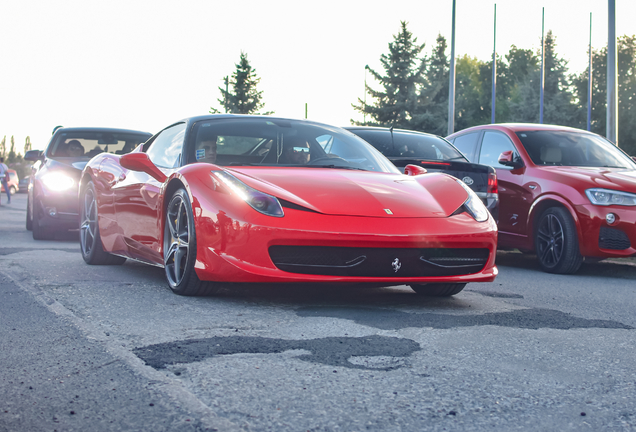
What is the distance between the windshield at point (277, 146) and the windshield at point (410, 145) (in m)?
2.30

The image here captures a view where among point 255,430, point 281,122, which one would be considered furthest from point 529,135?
point 255,430

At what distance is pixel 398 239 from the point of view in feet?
13.8

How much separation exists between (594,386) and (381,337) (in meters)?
1.02

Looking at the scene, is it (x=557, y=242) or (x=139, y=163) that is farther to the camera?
(x=557, y=242)

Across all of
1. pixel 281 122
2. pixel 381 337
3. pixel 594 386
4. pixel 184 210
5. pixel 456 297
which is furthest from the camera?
pixel 281 122

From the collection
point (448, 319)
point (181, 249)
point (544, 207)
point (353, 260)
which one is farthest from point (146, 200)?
point (544, 207)

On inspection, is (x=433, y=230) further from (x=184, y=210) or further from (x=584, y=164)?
(x=584, y=164)

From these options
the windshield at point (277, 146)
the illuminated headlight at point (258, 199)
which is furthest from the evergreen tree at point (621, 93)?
the illuminated headlight at point (258, 199)

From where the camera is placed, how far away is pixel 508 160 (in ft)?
26.2

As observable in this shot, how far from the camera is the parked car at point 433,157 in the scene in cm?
728

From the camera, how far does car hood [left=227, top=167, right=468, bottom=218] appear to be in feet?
14.1

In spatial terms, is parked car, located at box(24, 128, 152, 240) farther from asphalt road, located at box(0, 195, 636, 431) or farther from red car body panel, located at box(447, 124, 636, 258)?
red car body panel, located at box(447, 124, 636, 258)

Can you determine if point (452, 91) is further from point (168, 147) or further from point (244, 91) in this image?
point (244, 91)

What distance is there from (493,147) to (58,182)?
5.66 metres
